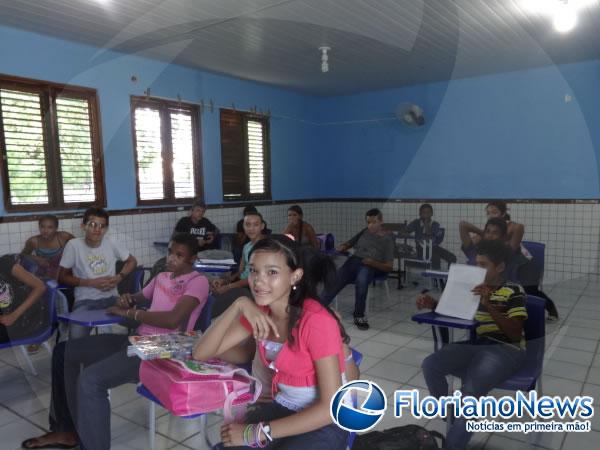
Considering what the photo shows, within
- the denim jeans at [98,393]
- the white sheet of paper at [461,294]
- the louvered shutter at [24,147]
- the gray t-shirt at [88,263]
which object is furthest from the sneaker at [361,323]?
the louvered shutter at [24,147]

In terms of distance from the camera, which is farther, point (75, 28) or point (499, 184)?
point (499, 184)

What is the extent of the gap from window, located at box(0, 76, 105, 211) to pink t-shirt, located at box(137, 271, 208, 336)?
2.50 m

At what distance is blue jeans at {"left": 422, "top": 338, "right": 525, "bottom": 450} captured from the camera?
6.23 ft

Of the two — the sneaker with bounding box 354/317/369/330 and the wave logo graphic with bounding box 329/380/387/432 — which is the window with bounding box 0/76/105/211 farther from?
the wave logo graphic with bounding box 329/380/387/432

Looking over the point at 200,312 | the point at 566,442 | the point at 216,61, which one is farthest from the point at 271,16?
the point at 566,442

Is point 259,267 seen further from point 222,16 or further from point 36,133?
point 36,133

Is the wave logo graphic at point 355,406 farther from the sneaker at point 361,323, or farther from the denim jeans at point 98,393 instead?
the sneaker at point 361,323

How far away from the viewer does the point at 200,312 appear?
226 cm

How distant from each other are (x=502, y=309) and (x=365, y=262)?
2.24 meters

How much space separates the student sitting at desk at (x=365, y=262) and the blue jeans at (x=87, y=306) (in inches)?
75.4

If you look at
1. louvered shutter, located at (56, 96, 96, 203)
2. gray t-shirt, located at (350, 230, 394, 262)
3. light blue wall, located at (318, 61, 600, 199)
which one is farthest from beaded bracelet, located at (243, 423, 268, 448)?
light blue wall, located at (318, 61, 600, 199)

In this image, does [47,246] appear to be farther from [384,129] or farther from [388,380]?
[384,129]

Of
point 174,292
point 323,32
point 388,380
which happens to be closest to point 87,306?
point 174,292

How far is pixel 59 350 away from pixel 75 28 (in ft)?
9.80
